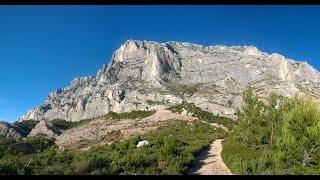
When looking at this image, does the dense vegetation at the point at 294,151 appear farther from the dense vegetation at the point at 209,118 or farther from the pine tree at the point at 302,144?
the dense vegetation at the point at 209,118

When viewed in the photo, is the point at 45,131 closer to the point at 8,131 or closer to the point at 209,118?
the point at 8,131

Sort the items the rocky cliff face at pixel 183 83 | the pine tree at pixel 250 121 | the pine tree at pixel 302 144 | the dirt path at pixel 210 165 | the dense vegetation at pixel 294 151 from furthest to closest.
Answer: the rocky cliff face at pixel 183 83, the pine tree at pixel 250 121, the dirt path at pixel 210 165, the pine tree at pixel 302 144, the dense vegetation at pixel 294 151

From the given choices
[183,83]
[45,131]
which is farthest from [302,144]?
[183,83]

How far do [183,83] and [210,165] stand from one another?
152900mm

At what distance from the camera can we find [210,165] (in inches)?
1182

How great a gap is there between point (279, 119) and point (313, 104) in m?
11.3

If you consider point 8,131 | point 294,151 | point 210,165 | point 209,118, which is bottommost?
point 210,165

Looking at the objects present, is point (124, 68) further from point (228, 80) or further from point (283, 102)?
point (283, 102)

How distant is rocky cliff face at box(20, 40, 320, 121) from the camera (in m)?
149

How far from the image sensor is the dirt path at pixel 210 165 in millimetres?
26797

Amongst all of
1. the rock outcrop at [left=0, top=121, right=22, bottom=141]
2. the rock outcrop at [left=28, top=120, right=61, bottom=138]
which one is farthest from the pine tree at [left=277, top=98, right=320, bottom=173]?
the rock outcrop at [left=0, top=121, right=22, bottom=141]

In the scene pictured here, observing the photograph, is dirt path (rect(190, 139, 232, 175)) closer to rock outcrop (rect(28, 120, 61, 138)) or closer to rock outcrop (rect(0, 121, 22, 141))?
rock outcrop (rect(28, 120, 61, 138))

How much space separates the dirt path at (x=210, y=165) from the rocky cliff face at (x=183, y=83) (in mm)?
96237

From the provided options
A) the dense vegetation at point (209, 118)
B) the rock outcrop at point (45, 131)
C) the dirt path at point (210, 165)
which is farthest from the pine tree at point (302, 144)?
the rock outcrop at point (45, 131)
